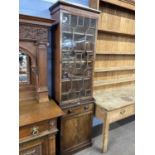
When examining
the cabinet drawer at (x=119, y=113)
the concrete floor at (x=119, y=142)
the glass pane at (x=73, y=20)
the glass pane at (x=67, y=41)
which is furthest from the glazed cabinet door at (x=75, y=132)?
the glass pane at (x=73, y=20)

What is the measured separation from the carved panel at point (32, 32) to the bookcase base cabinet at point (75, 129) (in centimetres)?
87

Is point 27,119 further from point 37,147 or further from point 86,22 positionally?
point 86,22

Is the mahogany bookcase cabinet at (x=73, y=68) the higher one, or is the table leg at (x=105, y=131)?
the mahogany bookcase cabinet at (x=73, y=68)

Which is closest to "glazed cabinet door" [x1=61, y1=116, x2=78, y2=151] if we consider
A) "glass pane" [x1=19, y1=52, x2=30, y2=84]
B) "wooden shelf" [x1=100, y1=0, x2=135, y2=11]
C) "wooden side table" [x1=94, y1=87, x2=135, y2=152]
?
"wooden side table" [x1=94, y1=87, x2=135, y2=152]

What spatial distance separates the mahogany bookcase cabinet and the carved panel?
15cm

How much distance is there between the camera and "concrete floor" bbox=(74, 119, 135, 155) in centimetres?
218

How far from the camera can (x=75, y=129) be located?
200 centimetres

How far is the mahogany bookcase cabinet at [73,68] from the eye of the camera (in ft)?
5.60

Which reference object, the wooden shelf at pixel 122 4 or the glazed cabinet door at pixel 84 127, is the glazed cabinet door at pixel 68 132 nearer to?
the glazed cabinet door at pixel 84 127

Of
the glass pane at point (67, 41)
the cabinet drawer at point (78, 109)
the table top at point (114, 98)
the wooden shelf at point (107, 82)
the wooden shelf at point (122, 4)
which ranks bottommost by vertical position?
the cabinet drawer at point (78, 109)

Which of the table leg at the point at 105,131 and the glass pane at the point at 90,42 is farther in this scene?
the table leg at the point at 105,131

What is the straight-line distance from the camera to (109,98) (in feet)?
7.68

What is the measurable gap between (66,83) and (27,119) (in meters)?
0.64
